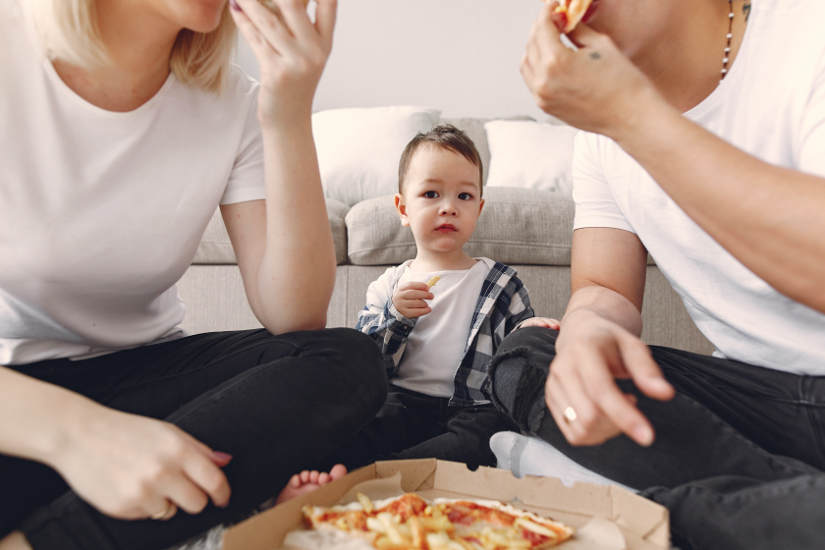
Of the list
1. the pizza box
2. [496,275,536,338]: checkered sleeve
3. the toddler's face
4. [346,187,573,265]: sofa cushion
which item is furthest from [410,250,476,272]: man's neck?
the pizza box

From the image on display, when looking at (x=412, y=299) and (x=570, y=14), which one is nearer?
(x=570, y=14)

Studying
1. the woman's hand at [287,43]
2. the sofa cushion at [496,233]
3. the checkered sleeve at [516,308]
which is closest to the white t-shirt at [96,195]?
the woman's hand at [287,43]

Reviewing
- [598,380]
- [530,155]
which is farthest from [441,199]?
[530,155]

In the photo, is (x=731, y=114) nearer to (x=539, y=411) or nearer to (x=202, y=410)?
(x=539, y=411)

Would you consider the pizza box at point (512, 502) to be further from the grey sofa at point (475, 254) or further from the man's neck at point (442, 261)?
the grey sofa at point (475, 254)

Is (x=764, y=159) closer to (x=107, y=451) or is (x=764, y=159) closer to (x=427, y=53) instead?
(x=107, y=451)

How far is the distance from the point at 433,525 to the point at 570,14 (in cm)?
56

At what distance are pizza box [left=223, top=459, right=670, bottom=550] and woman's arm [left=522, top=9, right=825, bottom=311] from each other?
0.27 meters

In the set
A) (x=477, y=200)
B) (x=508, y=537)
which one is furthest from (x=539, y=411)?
(x=477, y=200)

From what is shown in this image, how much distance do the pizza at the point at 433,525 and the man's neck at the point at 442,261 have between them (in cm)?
91

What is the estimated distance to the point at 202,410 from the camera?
2.41 feet

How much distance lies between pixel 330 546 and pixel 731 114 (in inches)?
28.1

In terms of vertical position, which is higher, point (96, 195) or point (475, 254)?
point (96, 195)

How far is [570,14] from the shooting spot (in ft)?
2.44
